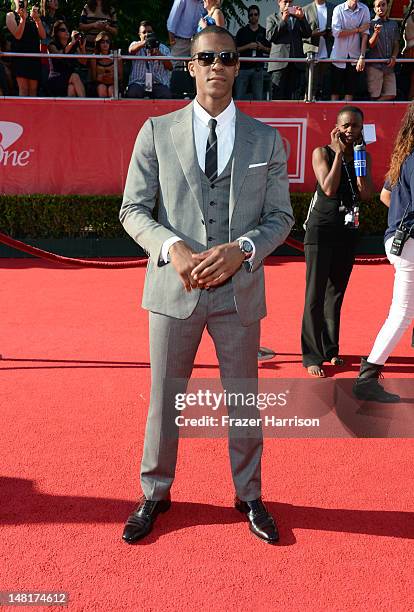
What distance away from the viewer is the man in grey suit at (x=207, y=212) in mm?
2830

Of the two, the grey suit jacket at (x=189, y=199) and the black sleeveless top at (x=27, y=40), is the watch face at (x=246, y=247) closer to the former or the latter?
the grey suit jacket at (x=189, y=199)

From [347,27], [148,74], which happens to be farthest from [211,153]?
[347,27]

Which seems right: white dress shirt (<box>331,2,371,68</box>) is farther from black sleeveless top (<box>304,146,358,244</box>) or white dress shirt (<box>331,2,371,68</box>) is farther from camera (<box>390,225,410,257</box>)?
camera (<box>390,225,410,257</box>)

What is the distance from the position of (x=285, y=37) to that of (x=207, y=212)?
886cm

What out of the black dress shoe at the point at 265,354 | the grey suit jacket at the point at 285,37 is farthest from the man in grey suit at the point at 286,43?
the black dress shoe at the point at 265,354

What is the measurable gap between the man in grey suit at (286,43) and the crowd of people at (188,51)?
16mm

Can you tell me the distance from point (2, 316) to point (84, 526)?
423 centimetres

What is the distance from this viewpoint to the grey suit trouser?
301cm

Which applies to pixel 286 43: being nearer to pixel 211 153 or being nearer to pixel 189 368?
pixel 211 153

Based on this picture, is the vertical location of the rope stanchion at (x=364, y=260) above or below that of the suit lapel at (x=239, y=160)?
below

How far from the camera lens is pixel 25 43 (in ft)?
33.8

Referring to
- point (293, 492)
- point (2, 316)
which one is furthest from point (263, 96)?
point (293, 492)

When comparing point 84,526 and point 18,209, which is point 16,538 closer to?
point 84,526

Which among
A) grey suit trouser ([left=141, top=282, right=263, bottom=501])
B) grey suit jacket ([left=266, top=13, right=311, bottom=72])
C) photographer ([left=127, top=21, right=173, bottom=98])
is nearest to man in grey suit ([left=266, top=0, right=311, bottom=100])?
grey suit jacket ([left=266, top=13, right=311, bottom=72])
